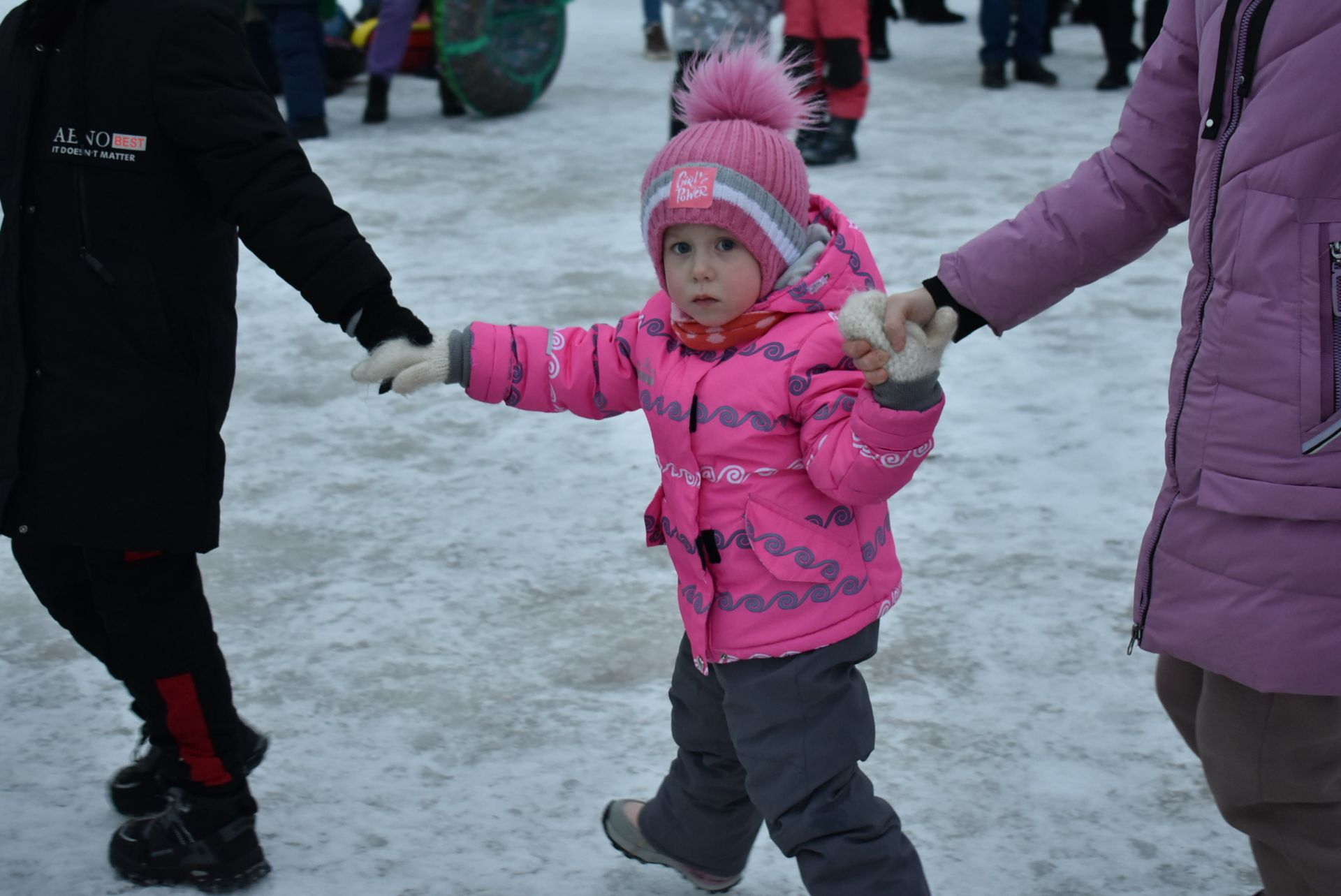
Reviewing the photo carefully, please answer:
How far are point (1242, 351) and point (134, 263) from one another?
1367mm

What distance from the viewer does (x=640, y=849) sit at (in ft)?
7.37

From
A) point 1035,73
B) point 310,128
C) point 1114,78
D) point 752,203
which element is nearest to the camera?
point 752,203

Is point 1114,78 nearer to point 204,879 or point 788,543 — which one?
point 788,543

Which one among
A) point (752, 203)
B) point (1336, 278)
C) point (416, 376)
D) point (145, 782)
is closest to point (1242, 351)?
point (1336, 278)

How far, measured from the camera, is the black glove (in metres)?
2.03

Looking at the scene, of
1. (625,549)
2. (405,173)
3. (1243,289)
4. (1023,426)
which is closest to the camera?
(1243,289)

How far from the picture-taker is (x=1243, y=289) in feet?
5.39

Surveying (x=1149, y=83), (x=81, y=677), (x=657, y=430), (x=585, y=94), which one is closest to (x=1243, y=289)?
(x=1149, y=83)

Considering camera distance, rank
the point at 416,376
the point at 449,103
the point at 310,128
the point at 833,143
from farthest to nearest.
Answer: the point at 449,103, the point at 310,128, the point at 833,143, the point at 416,376

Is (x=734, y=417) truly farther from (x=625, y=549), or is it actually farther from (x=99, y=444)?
(x=625, y=549)

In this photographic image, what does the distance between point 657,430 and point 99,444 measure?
0.74 meters

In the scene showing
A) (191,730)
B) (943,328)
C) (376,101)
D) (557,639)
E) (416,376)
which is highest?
(943,328)

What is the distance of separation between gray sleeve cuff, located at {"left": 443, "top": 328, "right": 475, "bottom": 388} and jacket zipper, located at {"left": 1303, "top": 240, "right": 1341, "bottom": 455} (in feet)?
3.35

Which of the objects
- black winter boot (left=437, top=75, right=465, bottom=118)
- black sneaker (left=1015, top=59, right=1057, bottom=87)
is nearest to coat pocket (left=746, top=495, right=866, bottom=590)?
black winter boot (left=437, top=75, right=465, bottom=118)
